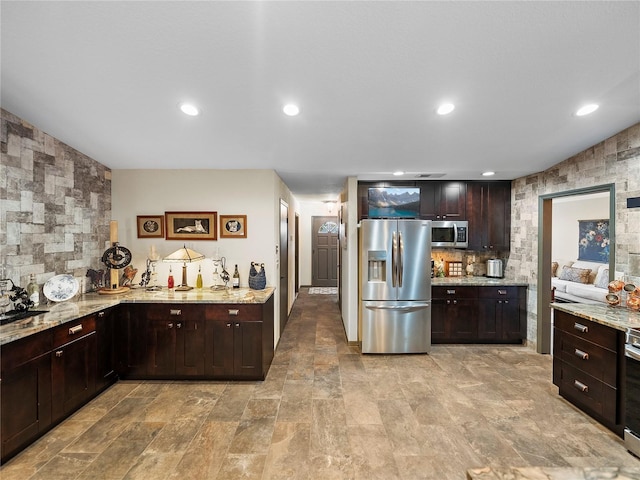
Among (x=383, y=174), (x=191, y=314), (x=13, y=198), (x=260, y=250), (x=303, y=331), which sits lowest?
(x=303, y=331)

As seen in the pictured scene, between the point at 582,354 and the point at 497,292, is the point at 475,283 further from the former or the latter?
the point at 582,354

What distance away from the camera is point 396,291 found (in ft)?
12.5

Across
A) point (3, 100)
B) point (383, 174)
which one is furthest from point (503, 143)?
point (3, 100)

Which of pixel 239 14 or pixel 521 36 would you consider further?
pixel 521 36

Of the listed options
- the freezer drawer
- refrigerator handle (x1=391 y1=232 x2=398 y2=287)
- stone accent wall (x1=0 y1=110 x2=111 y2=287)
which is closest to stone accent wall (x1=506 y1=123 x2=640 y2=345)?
the freezer drawer

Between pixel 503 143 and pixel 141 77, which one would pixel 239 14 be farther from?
pixel 503 143

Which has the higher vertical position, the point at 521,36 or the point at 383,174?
the point at 521,36

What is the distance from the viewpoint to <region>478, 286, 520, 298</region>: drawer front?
412 centimetres

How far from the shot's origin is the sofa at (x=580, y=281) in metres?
5.25

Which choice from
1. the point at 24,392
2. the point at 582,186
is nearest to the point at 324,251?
the point at 582,186

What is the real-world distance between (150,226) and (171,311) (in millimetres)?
1242

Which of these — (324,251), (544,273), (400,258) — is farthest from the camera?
(324,251)

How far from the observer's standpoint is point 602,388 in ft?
7.65

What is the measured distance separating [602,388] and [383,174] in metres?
3.04
